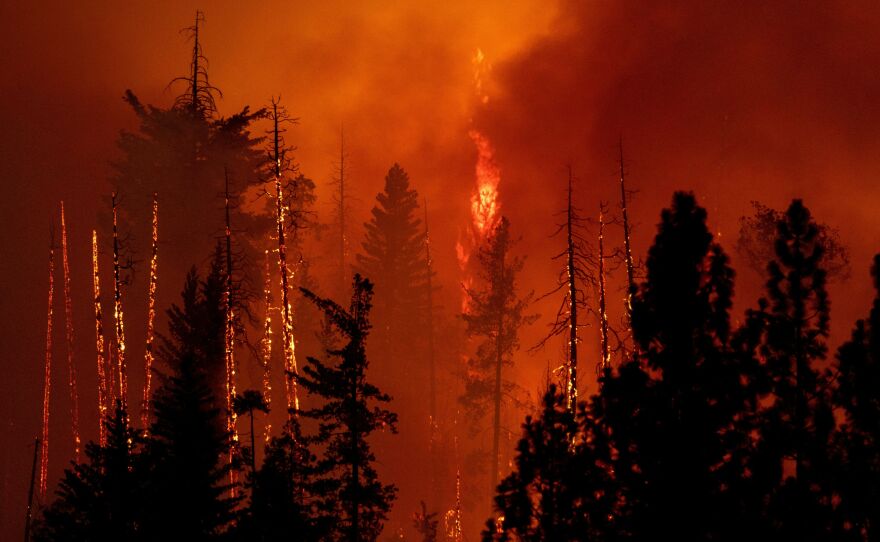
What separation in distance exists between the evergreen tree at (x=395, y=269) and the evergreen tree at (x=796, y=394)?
3800 centimetres

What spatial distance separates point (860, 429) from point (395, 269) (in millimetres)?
41199

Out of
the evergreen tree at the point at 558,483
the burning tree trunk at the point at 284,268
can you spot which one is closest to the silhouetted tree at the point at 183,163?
the burning tree trunk at the point at 284,268

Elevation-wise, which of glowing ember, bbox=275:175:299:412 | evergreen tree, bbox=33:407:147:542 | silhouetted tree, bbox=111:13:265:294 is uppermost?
silhouetted tree, bbox=111:13:265:294

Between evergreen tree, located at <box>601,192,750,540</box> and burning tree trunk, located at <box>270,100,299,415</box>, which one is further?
burning tree trunk, located at <box>270,100,299,415</box>

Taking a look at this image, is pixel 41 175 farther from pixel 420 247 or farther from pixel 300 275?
pixel 420 247

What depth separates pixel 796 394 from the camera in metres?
14.1

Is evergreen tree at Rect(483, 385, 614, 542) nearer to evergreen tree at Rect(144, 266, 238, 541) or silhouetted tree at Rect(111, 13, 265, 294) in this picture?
evergreen tree at Rect(144, 266, 238, 541)

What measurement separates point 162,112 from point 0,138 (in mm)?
35509

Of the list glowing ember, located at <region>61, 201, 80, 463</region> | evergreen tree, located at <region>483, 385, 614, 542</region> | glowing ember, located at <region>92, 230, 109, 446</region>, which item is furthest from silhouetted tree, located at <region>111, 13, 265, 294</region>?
evergreen tree, located at <region>483, 385, 614, 542</region>

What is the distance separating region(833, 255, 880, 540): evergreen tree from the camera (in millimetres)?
12492

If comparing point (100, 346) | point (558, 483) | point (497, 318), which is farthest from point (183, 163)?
point (558, 483)

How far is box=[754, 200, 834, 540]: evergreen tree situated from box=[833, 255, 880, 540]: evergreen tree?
389 millimetres

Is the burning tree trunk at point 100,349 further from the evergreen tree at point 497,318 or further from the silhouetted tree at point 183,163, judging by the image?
the evergreen tree at point 497,318

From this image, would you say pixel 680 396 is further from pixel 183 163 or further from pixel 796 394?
pixel 183 163
